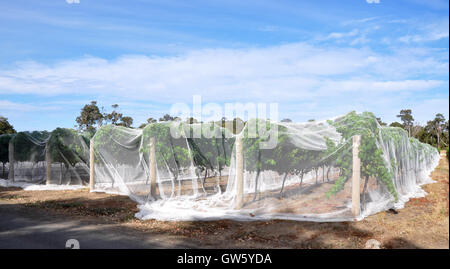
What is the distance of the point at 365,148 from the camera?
6676mm

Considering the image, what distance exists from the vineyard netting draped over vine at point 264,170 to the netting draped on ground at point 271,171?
0.02 m

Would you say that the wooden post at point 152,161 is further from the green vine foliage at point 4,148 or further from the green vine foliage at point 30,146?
the green vine foliage at point 4,148

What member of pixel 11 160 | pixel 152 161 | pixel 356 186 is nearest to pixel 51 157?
pixel 11 160

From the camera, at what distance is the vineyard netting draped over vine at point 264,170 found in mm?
6680

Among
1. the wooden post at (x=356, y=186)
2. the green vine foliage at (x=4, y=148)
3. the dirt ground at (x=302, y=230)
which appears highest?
the green vine foliage at (x=4, y=148)

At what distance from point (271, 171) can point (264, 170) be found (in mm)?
257

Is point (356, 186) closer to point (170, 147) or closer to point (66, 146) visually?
point (170, 147)

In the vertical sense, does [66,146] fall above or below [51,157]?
above

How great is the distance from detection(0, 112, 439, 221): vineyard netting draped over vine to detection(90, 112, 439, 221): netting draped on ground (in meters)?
0.02

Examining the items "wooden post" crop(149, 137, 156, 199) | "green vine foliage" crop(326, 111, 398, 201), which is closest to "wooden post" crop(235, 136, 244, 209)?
"green vine foliage" crop(326, 111, 398, 201)

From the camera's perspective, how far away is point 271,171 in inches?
302

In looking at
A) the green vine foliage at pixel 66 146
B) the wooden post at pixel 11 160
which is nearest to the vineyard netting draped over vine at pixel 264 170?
the green vine foliage at pixel 66 146
